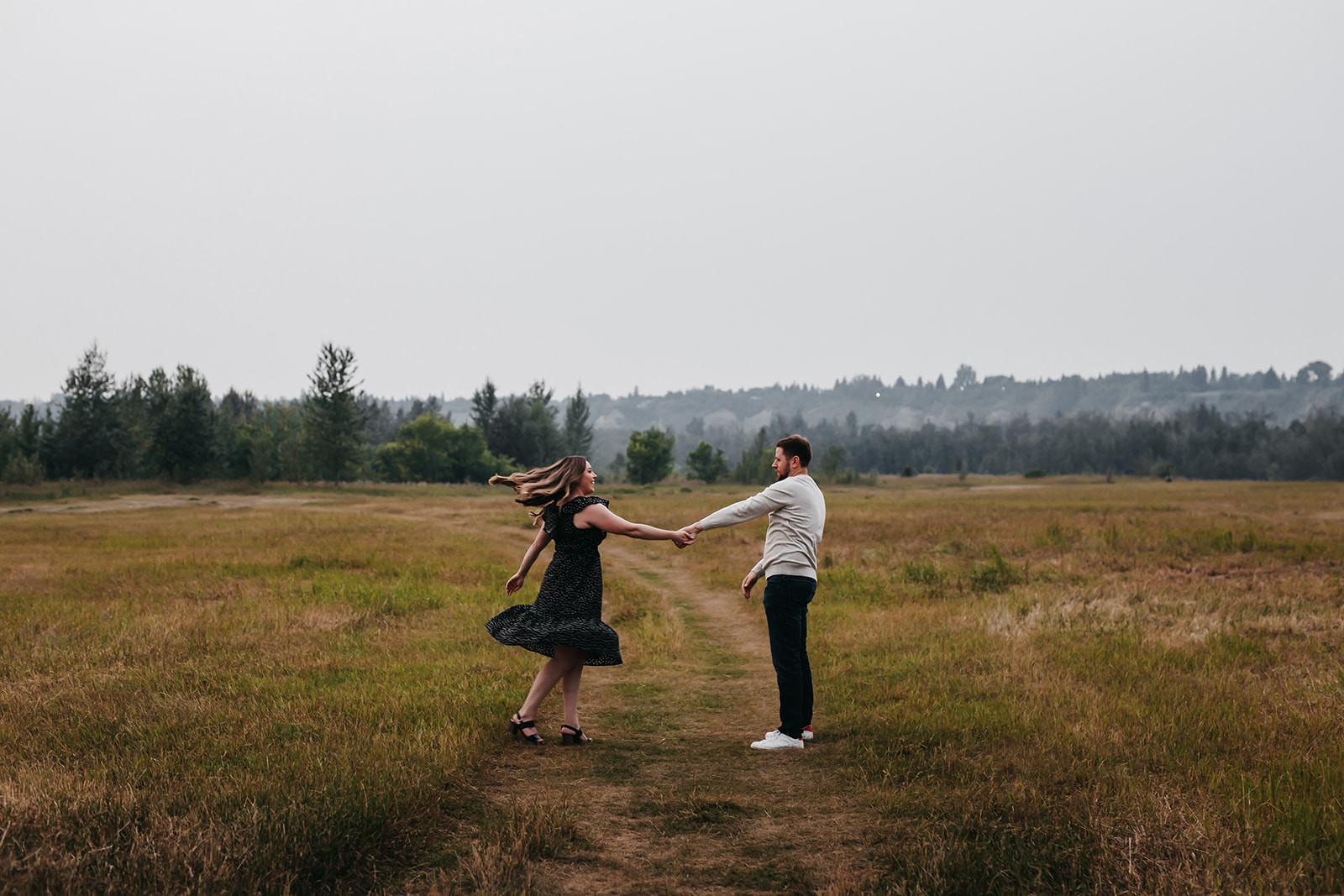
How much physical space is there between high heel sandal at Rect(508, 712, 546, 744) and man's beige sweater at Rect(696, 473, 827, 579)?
237 cm

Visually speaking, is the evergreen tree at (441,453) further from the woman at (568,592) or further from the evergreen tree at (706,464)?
the woman at (568,592)

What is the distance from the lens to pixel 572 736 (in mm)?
7039

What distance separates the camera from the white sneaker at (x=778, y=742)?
272 inches

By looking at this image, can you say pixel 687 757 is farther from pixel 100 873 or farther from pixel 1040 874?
pixel 100 873

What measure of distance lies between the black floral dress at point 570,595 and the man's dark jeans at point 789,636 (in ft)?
4.61

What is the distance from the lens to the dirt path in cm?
457

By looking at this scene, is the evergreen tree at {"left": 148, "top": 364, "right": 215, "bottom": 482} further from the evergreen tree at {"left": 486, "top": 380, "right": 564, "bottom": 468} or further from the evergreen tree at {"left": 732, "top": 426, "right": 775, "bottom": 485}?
the evergreen tree at {"left": 732, "top": 426, "right": 775, "bottom": 485}

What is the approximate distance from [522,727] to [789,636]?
2.51 metres

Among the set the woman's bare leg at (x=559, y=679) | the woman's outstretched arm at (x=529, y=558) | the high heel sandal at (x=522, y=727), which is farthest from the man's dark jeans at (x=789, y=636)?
the high heel sandal at (x=522, y=727)

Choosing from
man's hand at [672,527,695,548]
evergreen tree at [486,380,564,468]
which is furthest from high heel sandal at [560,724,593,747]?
evergreen tree at [486,380,564,468]

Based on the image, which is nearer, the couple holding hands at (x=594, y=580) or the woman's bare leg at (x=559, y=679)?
the couple holding hands at (x=594, y=580)

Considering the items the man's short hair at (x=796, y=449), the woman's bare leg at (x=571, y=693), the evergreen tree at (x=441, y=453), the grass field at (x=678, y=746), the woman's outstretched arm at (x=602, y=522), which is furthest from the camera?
the evergreen tree at (x=441, y=453)

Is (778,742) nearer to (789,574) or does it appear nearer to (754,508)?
(789,574)

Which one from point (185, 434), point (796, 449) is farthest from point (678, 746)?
point (185, 434)
